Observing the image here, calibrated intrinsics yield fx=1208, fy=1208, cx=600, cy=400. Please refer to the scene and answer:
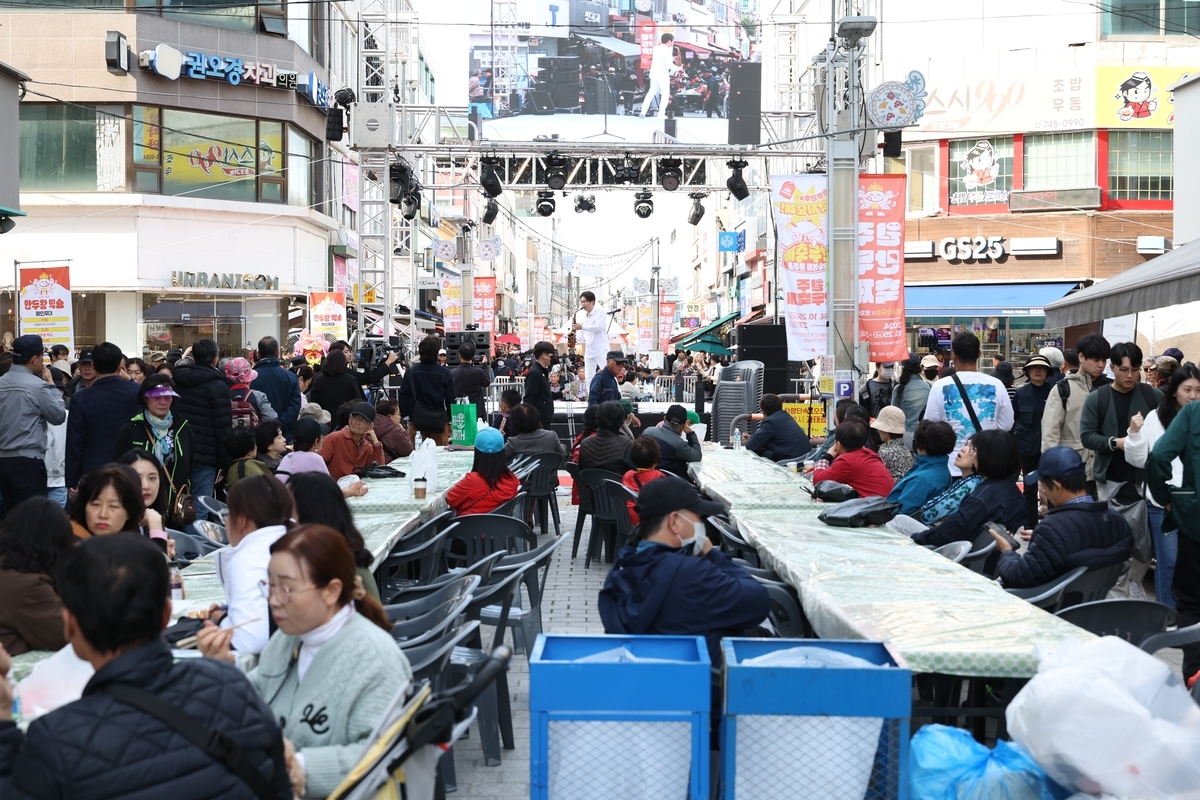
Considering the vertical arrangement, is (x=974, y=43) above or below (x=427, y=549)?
above

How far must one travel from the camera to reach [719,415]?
19031 millimetres

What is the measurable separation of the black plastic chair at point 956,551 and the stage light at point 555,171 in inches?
647

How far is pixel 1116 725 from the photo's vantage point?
3.27 metres

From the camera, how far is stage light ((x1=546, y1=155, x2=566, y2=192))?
21.9m

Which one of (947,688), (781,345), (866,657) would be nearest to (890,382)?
(781,345)

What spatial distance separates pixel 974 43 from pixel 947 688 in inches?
1140

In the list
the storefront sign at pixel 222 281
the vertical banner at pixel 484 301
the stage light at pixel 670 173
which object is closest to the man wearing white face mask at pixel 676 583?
the stage light at pixel 670 173

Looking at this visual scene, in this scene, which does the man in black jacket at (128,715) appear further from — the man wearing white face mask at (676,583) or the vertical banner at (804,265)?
the vertical banner at (804,265)

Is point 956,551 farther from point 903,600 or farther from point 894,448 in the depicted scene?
point 894,448

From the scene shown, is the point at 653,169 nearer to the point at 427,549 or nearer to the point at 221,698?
the point at 427,549

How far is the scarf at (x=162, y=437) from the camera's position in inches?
313

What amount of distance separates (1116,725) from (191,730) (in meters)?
2.38

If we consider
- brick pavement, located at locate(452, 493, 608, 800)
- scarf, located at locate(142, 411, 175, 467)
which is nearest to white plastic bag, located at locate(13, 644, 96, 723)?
brick pavement, located at locate(452, 493, 608, 800)

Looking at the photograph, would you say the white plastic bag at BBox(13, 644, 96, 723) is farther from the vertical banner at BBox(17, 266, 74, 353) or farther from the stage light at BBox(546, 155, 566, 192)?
the stage light at BBox(546, 155, 566, 192)
